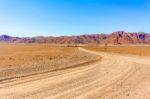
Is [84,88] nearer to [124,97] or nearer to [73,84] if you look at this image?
[73,84]

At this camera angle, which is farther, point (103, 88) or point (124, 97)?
point (103, 88)

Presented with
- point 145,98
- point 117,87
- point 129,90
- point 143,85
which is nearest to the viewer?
point 145,98

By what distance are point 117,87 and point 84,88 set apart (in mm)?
1561

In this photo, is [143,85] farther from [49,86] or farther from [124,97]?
[49,86]

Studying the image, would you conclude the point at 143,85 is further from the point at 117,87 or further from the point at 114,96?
the point at 114,96

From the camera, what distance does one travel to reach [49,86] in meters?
9.79

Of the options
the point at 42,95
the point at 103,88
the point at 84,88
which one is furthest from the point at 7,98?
the point at 103,88

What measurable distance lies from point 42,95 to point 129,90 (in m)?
3.69

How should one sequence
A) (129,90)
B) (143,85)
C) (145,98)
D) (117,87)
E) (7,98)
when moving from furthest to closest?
(143,85)
(117,87)
(129,90)
(145,98)
(7,98)

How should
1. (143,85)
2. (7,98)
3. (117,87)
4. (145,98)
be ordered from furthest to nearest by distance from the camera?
(143,85) → (117,87) → (145,98) → (7,98)

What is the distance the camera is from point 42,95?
8.07 m

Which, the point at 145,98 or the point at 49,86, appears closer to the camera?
the point at 145,98

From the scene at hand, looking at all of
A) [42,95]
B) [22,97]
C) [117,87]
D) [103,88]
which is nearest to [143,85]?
[117,87]

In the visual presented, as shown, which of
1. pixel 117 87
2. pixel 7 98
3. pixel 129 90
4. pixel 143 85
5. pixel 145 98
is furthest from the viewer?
pixel 143 85
